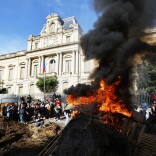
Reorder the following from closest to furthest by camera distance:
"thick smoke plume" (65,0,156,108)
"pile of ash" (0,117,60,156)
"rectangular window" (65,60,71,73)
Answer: "thick smoke plume" (65,0,156,108) < "pile of ash" (0,117,60,156) < "rectangular window" (65,60,71,73)

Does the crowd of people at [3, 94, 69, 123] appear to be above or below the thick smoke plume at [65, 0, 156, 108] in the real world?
below

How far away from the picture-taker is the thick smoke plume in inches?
337

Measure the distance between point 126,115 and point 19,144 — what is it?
542 centimetres

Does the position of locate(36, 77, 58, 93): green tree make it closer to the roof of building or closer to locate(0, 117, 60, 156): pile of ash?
the roof of building

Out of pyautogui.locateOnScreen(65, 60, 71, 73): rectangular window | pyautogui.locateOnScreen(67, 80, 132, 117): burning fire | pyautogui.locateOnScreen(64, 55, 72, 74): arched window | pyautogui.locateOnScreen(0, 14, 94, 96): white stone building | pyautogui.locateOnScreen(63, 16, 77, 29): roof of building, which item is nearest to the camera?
pyautogui.locateOnScreen(67, 80, 132, 117): burning fire

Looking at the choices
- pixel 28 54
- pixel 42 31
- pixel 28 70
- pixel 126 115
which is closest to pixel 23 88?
pixel 28 70

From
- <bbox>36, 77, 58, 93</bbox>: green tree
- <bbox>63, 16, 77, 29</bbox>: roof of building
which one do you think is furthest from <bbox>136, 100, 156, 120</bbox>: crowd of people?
<bbox>63, 16, 77, 29</bbox>: roof of building

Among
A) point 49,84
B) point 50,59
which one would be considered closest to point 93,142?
point 49,84

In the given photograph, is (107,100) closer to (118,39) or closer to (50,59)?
(118,39)

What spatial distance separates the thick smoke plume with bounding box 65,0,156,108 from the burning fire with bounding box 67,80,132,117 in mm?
258

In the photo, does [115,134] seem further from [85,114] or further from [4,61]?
[4,61]

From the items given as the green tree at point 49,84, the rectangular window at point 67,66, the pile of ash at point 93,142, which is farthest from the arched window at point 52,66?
the pile of ash at point 93,142

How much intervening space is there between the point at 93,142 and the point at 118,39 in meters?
4.17

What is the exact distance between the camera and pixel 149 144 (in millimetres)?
7496
